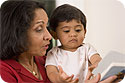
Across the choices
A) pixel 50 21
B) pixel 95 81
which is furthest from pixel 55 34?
pixel 95 81

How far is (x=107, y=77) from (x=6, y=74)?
0.42 metres

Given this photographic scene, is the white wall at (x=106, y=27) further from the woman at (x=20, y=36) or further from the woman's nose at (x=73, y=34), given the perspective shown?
the woman at (x=20, y=36)

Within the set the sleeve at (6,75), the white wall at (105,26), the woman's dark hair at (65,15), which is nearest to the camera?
the sleeve at (6,75)

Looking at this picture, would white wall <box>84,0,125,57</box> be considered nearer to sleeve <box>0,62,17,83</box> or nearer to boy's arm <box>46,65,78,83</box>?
boy's arm <box>46,65,78,83</box>

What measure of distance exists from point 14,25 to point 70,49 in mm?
330

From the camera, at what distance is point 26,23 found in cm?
80

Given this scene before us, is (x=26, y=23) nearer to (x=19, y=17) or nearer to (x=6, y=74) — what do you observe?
(x=19, y=17)

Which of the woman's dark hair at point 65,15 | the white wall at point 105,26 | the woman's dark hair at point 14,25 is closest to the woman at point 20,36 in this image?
the woman's dark hair at point 14,25

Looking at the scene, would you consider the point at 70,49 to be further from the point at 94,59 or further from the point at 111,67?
the point at 111,67

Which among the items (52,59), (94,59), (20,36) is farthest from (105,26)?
(20,36)

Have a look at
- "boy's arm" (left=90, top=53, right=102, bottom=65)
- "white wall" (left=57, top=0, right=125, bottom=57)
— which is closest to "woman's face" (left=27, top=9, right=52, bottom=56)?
"boy's arm" (left=90, top=53, right=102, bottom=65)

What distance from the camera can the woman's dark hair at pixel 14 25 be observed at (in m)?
0.79

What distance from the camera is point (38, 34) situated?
84 cm

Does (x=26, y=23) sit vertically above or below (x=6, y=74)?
above
